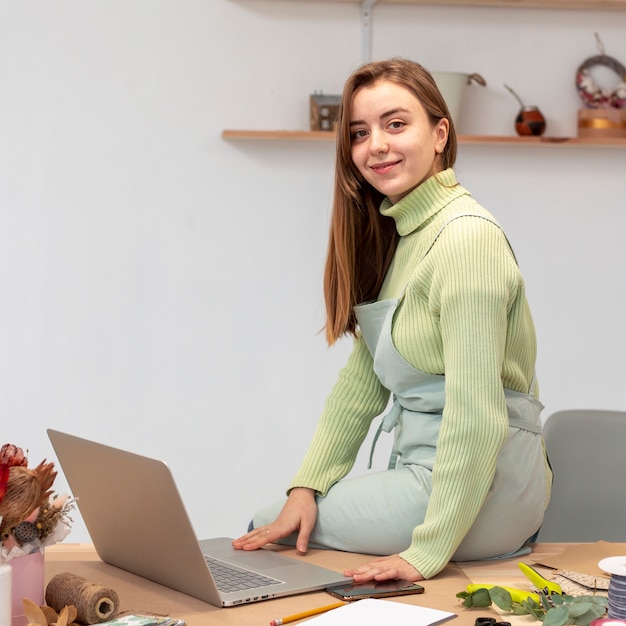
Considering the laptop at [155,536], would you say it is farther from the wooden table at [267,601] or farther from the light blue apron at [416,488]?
the light blue apron at [416,488]

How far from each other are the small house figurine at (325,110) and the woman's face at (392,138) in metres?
Answer: 1.04

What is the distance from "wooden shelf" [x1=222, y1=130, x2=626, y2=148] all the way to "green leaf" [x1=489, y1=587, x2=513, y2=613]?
5.67 ft

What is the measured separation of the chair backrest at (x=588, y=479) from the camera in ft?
6.16

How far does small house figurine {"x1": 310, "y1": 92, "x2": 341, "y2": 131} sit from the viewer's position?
2.69 meters

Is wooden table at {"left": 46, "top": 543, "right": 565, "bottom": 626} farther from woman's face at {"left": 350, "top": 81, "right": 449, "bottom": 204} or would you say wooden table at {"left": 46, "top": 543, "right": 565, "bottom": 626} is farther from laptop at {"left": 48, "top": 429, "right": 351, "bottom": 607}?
woman's face at {"left": 350, "top": 81, "right": 449, "bottom": 204}

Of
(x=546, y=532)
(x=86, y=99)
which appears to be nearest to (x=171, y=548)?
(x=546, y=532)

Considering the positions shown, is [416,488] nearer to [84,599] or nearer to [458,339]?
[458,339]

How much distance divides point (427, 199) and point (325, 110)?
44.9 inches

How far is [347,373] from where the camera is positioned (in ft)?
5.82

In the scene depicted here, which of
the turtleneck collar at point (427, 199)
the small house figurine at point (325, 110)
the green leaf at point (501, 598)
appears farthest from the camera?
the small house figurine at point (325, 110)

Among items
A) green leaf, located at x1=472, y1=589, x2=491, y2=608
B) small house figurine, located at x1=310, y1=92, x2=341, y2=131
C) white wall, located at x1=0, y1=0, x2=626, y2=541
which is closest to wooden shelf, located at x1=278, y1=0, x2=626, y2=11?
white wall, located at x1=0, y1=0, x2=626, y2=541

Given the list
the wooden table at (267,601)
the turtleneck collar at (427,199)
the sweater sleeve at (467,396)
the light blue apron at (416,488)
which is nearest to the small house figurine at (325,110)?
the turtleneck collar at (427,199)

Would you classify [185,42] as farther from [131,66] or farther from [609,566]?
[609,566]

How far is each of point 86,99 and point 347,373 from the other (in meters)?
1.40
